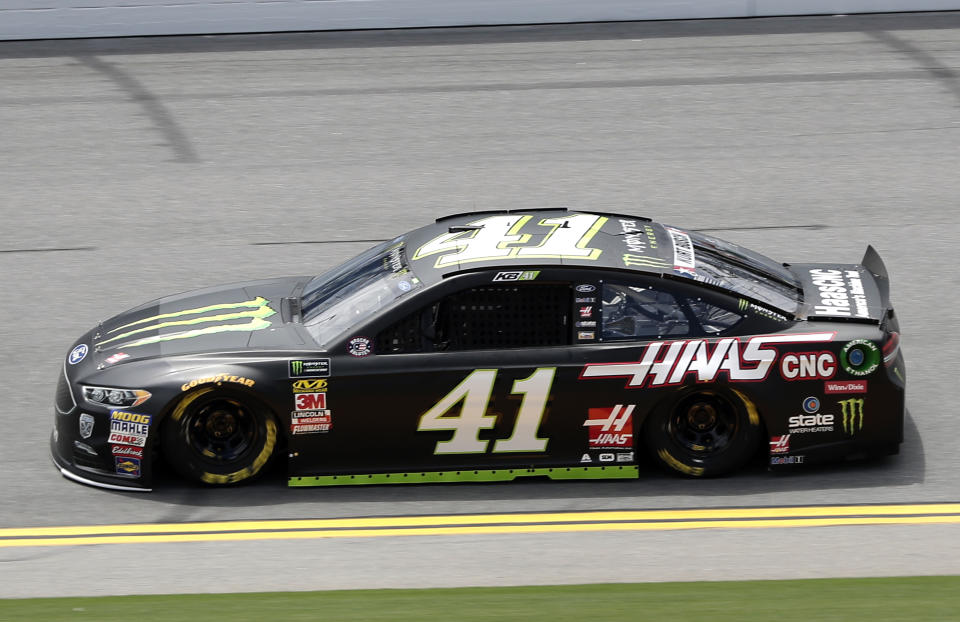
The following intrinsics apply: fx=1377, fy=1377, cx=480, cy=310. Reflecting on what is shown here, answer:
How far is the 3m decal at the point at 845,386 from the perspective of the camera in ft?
24.5

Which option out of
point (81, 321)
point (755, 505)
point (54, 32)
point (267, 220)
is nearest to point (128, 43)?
point (54, 32)

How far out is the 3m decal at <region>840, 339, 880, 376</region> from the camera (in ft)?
24.5

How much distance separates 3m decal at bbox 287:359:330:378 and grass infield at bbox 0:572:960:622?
4.70ft

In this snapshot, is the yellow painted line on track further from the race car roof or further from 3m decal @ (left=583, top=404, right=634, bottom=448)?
the race car roof

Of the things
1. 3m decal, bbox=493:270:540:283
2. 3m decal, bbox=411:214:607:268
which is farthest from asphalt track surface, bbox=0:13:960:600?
3m decal, bbox=411:214:607:268

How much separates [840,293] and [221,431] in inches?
143

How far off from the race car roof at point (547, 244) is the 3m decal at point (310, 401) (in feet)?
2.87

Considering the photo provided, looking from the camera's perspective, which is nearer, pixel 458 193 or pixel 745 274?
pixel 745 274

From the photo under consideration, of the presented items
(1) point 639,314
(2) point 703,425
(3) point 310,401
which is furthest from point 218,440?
(2) point 703,425

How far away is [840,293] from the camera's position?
8039 millimetres

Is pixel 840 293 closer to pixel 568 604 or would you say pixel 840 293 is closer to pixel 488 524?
pixel 488 524

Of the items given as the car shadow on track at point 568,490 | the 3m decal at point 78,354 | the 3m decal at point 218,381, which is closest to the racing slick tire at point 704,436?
the car shadow on track at point 568,490

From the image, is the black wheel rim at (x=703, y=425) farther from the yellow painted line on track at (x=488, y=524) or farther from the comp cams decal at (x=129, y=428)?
the comp cams decal at (x=129, y=428)

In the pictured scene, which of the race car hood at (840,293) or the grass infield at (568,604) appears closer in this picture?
the grass infield at (568,604)
